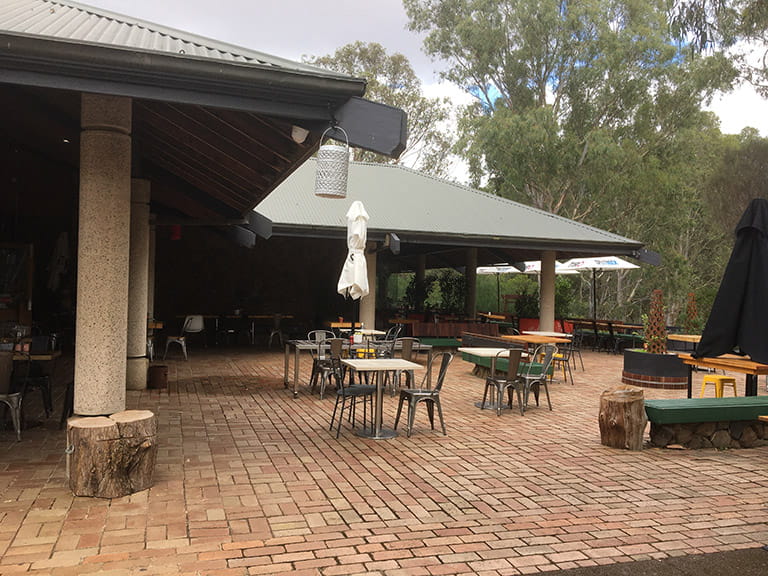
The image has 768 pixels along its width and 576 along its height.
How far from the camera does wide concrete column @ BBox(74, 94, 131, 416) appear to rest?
171 inches

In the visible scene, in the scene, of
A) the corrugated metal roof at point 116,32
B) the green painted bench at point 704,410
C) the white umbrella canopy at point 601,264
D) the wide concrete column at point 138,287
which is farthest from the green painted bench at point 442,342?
the corrugated metal roof at point 116,32

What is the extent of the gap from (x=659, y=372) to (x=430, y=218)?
6132 millimetres

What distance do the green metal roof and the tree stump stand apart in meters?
7.65

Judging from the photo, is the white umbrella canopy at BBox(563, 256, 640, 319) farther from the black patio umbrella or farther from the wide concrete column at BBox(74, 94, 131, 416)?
the wide concrete column at BBox(74, 94, 131, 416)

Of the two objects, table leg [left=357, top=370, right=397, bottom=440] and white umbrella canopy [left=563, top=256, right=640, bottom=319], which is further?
white umbrella canopy [left=563, top=256, right=640, bottom=319]

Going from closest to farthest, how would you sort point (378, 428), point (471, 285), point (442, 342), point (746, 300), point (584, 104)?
point (746, 300) → point (378, 428) → point (442, 342) → point (471, 285) → point (584, 104)

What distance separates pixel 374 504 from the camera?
165 inches

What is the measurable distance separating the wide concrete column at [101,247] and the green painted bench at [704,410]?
4.68 metres

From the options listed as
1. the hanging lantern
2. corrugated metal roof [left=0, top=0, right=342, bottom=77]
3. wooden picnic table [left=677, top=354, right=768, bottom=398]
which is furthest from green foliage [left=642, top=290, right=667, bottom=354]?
corrugated metal roof [left=0, top=0, right=342, bottom=77]

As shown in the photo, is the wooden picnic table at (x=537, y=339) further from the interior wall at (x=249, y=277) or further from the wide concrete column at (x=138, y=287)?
the interior wall at (x=249, y=277)

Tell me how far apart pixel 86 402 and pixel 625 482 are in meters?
4.00

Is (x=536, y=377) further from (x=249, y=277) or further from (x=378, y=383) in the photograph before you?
(x=249, y=277)

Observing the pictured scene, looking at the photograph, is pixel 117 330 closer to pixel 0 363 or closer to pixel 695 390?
pixel 0 363

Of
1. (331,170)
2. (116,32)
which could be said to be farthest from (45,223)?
(331,170)
